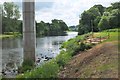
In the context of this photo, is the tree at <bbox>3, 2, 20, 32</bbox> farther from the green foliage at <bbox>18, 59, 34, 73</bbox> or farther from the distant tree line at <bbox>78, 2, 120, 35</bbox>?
the green foliage at <bbox>18, 59, 34, 73</bbox>

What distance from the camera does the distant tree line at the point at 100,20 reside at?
6612cm

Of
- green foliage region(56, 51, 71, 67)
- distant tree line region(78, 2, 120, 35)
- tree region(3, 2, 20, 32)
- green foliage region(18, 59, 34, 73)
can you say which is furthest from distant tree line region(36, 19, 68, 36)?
green foliage region(56, 51, 71, 67)

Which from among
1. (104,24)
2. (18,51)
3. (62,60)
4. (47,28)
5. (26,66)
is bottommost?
(18,51)

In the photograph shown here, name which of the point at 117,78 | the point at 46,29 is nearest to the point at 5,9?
the point at 46,29

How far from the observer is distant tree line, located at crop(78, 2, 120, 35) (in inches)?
2603

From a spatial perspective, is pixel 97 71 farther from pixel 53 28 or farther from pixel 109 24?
pixel 53 28

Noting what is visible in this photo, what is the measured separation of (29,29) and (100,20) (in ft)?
147

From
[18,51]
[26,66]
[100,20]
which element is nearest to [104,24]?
[100,20]

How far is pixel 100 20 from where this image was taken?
73.4 m

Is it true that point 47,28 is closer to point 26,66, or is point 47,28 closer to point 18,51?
point 18,51

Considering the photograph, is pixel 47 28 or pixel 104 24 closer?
pixel 104 24

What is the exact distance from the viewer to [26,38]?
102 ft

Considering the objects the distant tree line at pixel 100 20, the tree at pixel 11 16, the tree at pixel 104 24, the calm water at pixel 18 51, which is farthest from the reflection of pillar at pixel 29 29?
→ the tree at pixel 11 16

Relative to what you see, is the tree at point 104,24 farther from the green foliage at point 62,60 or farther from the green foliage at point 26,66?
the green foliage at point 26,66
